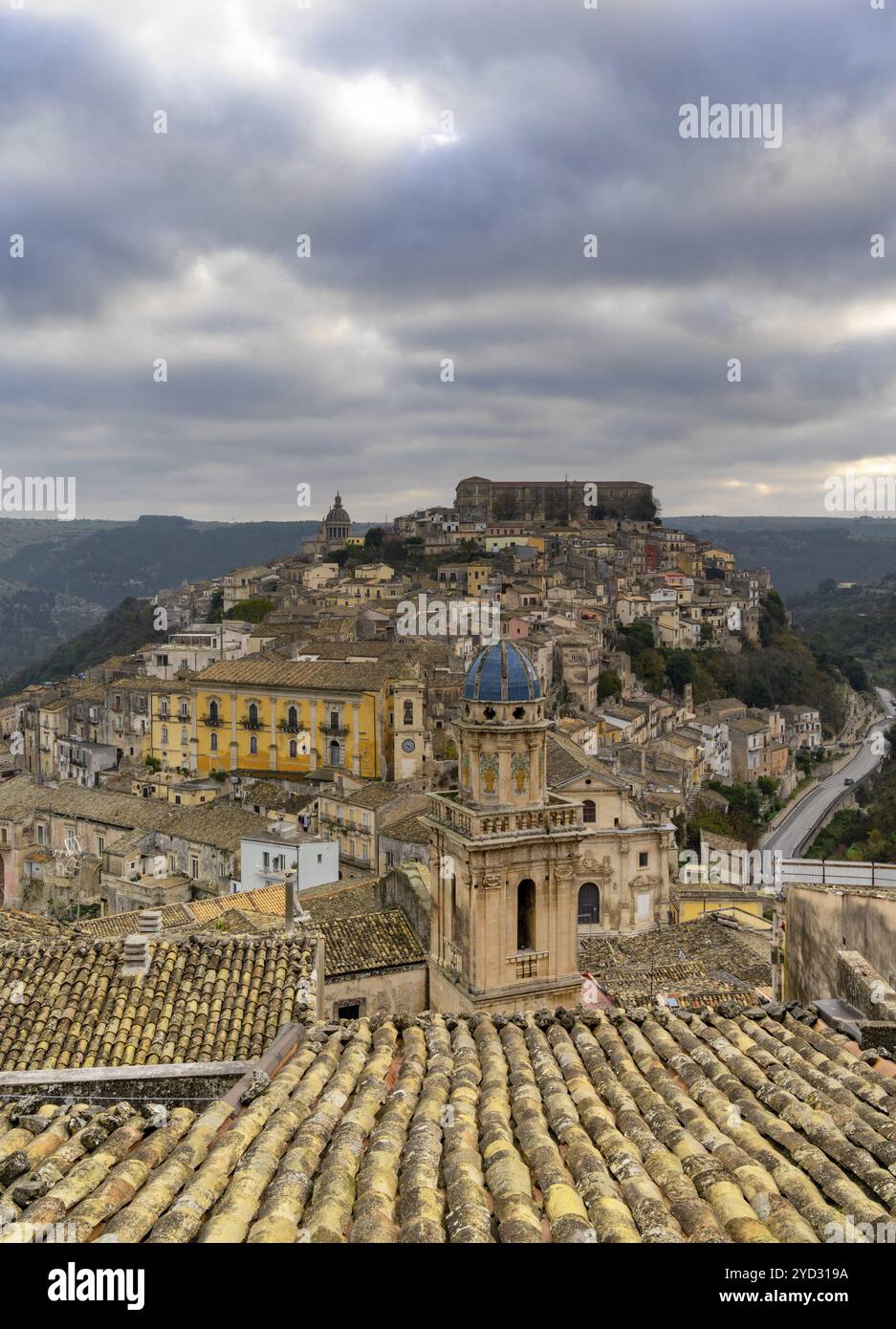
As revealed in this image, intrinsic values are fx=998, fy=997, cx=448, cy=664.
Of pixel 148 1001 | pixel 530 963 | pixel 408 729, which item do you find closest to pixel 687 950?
pixel 530 963

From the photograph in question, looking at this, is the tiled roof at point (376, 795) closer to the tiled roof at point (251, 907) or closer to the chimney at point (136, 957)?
the tiled roof at point (251, 907)

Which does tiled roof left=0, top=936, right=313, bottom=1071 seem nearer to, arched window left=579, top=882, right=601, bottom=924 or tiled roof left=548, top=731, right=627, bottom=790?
tiled roof left=548, top=731, right=627, bottom=790

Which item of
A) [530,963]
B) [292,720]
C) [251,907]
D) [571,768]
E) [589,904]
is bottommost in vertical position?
[589,904]

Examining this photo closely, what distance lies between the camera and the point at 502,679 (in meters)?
16.8

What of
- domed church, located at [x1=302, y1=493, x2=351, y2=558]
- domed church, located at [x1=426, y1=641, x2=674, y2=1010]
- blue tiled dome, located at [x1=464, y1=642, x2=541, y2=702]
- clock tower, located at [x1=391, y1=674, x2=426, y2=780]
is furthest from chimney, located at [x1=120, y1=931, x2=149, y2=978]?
domed church, located at [x1=302, y1=493, x2=351, y2=558]

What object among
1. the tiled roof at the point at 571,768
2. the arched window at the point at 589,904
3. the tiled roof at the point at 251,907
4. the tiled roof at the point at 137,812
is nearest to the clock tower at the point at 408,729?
the tiled roof at the point at 137,812

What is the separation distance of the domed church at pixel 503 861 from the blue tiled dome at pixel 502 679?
0.02 m

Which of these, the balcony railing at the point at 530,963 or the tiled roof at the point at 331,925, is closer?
the balcony railing at the point at 530,963

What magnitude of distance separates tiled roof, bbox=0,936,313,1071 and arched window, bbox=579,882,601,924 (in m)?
20.5

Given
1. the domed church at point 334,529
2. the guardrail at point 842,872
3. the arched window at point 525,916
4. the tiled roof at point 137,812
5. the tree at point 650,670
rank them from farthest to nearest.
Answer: the domed church at point 334,529 → the tree at point 650,670 → the tiled roof at point 137,812 → the arched window at point 525,916 → the guardrail at point 842,872

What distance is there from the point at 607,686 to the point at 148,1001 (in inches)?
2430

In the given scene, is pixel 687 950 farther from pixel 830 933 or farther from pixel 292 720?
pixel 292 720

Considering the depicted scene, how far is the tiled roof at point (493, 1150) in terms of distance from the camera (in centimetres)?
430
